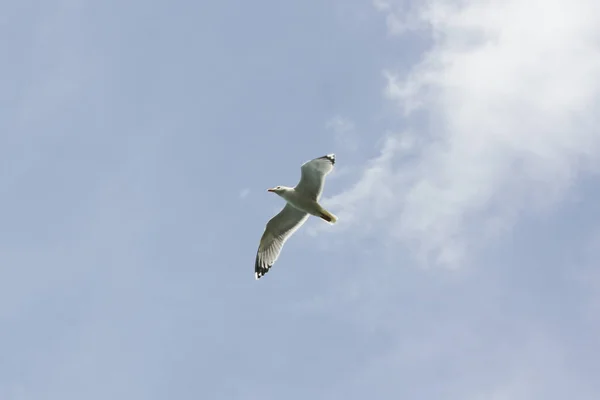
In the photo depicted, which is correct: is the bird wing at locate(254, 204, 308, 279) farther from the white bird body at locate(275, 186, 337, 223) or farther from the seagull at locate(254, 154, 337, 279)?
the white bird body at locate(275, 186, 337, 223)

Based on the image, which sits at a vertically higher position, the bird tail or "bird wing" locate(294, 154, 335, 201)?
"bird wing" locate(294, 154, 335, 201)

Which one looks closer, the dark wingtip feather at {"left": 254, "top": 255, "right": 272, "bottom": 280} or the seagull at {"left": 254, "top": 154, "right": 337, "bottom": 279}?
the seagull at {"left": 254, "top": 154, "right": 337, "bottom": 279}

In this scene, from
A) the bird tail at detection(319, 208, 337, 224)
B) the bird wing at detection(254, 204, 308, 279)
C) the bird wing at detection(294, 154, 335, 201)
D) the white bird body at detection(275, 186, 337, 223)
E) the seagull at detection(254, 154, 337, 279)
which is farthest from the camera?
the bird wing at detection(254, 204, 308, 279)

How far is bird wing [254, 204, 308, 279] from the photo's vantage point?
21047 mm

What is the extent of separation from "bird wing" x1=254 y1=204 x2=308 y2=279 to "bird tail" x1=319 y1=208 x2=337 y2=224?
87 centimetres

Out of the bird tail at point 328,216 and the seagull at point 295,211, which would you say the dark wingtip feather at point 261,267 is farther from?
the bird tail at point 328,216

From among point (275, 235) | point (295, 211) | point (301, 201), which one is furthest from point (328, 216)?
point (275, 235)

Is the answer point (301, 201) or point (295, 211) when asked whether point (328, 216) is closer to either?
point (301, 201)

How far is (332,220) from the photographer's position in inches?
800

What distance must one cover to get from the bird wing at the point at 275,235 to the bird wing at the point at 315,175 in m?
1.11

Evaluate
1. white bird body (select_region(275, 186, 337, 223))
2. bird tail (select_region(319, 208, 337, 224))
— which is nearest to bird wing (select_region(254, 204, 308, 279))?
white bird body (select_region(275, 186, 337, 223))

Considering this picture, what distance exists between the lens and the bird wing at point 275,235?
69.1 ft

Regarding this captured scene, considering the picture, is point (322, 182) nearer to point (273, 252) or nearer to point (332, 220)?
point (332, 220)

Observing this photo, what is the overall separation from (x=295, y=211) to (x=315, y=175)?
5.95 ft
